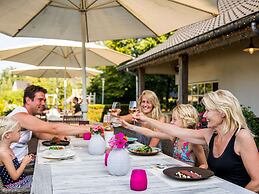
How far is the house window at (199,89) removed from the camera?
34.9 feet

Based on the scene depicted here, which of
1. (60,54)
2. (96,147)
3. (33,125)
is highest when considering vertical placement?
(60,54)

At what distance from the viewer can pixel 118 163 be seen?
72.1 inches

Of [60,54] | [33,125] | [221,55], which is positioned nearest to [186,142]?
[33,125]

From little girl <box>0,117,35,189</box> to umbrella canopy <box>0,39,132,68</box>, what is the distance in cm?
428

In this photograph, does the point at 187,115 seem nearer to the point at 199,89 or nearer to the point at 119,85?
the point at 199,89

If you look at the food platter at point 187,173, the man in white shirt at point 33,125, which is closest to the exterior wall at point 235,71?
the man in white shirt at point 33,125

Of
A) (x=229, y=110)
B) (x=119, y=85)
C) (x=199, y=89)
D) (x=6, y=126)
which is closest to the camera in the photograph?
(x=229, y=110)

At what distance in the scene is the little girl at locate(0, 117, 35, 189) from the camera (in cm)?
232

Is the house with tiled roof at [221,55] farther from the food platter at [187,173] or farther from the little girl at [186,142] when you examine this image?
the food platter at [187,173]

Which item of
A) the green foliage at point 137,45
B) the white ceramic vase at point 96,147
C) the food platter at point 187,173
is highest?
the green foliage at point 137,45

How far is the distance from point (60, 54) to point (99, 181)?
22.0 feet

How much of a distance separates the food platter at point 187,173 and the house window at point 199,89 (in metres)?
8.77

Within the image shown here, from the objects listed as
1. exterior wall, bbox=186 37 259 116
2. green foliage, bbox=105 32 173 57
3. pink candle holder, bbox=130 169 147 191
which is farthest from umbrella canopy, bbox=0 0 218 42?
green foliage, bbox=105 32 173 57

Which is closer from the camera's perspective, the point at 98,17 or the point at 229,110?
the point at 229,110
